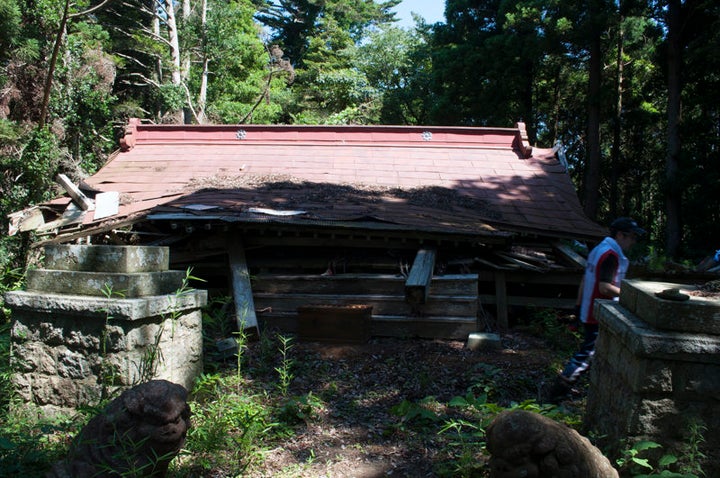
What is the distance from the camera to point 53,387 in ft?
13.3

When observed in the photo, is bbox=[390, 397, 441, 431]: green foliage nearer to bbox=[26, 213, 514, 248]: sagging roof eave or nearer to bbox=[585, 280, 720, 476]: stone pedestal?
bbox=[585, 280, 720, 476]: stone pedestal

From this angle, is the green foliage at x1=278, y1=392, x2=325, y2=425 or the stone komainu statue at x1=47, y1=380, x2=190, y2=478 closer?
the stone komainu statue at x1=47, y1=380, x2=190, y2=478

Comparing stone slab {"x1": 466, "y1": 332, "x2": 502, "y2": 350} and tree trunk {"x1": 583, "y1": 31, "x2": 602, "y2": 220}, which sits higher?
tree trunk {"x1": 583, "y1": 31, "x2": 602, "y2": 220}

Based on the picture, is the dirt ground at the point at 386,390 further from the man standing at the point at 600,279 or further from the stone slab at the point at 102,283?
the stone slab at the point at 102,283

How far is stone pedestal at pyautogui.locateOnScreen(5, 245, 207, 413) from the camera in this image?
3.85 meters

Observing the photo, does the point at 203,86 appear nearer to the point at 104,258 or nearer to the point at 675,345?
the point at 104,258

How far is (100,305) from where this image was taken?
149 inches

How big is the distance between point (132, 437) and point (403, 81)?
95.4ft

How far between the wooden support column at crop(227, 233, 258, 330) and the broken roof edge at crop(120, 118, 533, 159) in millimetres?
4971

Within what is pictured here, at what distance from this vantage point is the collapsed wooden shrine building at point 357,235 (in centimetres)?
729

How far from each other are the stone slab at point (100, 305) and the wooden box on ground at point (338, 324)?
9.22ft

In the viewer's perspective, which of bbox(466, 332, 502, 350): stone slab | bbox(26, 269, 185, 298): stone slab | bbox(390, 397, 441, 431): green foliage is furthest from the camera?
bbox(466, 332, 502, 350): stone slab

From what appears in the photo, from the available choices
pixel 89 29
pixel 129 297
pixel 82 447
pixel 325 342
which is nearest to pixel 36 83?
pixel 89 29

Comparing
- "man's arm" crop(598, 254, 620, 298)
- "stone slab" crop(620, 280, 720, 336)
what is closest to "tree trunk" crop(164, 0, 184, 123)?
"man's arm" crop(598, 254, 620, 298)
